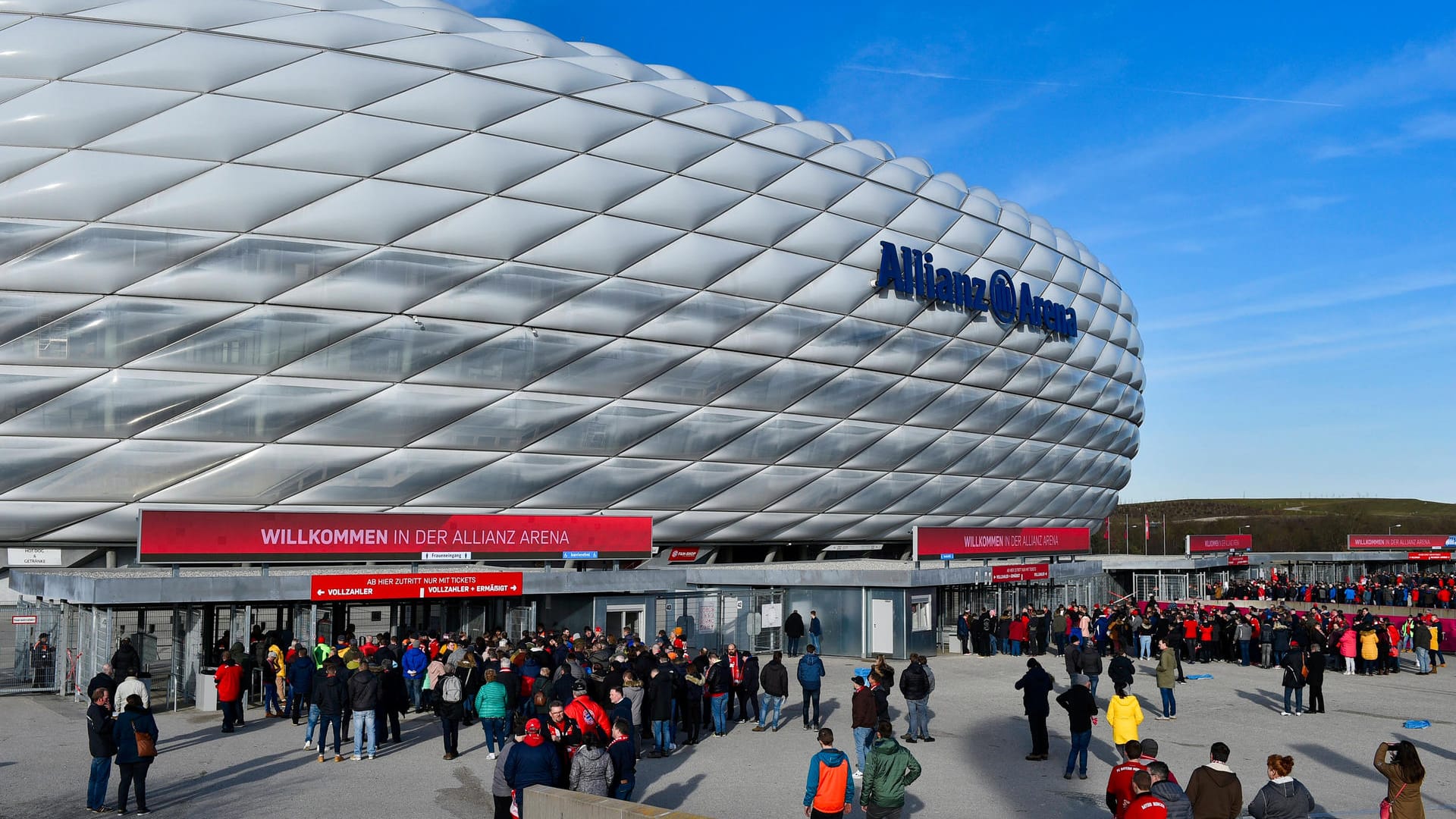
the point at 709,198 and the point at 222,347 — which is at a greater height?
the point at 709,198

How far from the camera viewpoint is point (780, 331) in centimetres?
3509

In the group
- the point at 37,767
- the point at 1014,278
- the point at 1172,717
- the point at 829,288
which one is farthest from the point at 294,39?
the point at 1014,278

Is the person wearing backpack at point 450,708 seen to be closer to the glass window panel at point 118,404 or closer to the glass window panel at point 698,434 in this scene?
the glass window panel at point 118,404

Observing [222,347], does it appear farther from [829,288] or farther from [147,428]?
[829,288]

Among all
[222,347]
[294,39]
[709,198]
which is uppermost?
[294,39]

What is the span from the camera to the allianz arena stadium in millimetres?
25828

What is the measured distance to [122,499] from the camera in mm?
26641

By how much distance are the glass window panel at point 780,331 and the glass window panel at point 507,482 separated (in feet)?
19.2

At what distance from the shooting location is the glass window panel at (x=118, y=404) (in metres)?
25.6

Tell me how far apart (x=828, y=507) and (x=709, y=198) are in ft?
35.3

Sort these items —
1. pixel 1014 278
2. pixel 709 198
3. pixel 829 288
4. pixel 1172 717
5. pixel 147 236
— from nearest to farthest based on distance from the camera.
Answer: pixel 1172 717, pixel 147 236, pixel 709 198, pixel 829 288, pixel 1014 278

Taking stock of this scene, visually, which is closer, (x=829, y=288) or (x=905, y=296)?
(x=829, y=288)

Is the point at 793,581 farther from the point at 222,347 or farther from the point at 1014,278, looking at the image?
the point at 1014,278

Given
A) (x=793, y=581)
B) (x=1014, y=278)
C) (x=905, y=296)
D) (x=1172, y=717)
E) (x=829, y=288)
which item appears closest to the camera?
(x=1172, y=717)
